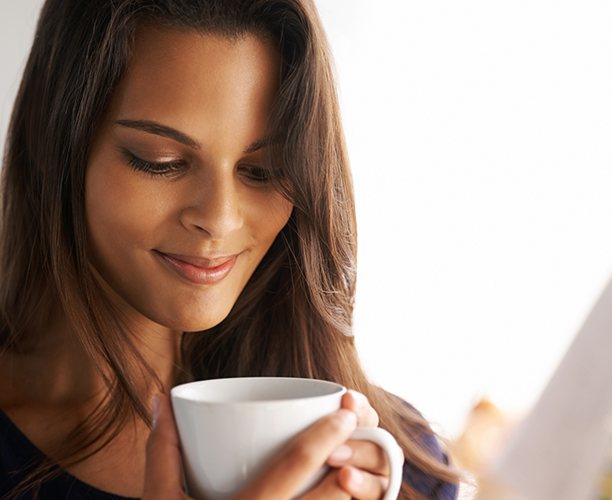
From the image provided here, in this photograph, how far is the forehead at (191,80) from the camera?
98cm

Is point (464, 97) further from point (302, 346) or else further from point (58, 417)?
point (58, 417)

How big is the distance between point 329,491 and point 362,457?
4 centimetres

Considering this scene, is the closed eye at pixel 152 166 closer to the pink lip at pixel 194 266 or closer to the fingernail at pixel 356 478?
the pink lip at pixel 194 266

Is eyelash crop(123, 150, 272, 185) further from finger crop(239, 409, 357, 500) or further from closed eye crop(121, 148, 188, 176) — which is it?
finger crop(239, 409, 357, 500)

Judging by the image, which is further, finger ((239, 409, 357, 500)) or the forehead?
the forehead

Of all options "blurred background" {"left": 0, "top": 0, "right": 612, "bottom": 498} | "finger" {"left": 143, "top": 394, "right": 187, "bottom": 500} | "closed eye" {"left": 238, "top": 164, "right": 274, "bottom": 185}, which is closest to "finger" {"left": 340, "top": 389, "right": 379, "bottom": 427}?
"finger" {"left": 143, "top": 394, "right": 187, "bottom": 500}

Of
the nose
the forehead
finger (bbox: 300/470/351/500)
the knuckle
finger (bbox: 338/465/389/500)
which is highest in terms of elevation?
the forehead

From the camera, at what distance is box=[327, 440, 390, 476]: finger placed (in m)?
0.67

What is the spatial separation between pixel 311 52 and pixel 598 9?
167 cm

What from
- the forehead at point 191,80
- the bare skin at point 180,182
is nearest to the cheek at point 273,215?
the bare skin at point 180,182

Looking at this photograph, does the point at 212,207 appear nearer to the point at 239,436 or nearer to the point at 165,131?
the point at 165,131

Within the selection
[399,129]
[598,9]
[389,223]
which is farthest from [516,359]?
[598,9]

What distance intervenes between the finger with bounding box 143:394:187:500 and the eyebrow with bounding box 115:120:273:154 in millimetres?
373

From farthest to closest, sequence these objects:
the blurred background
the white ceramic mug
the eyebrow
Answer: the blurred background, the eyebrow, the white ceramic mug
